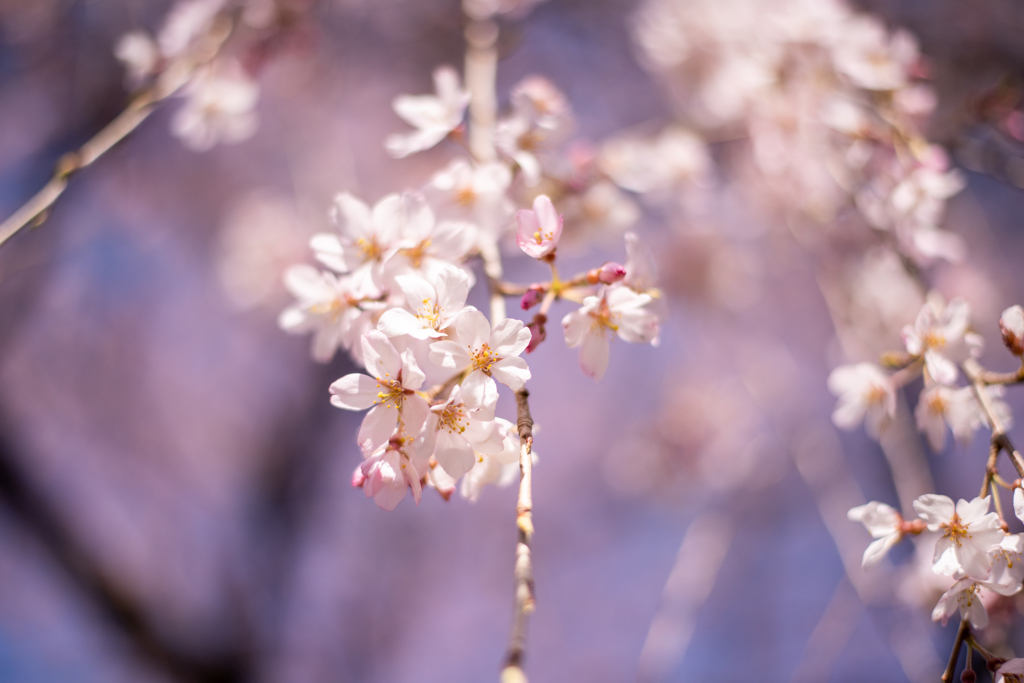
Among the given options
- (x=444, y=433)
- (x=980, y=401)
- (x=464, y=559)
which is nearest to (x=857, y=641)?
(x=464, y=559)

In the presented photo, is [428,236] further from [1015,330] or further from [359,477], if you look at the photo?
[1015,330]

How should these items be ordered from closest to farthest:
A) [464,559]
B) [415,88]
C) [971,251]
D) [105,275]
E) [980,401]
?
1. [980,401]
2. [971,251]
3. [415,88]
4. [105,275]
5. [464,559]

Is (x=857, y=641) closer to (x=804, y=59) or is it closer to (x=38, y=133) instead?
(x=804, y=59)

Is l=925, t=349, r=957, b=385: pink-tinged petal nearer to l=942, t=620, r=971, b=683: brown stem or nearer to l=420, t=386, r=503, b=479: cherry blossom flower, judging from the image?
l=942, t=620, r=971, b=683: brown stem

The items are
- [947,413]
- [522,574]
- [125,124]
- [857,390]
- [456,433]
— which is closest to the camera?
[522,574]

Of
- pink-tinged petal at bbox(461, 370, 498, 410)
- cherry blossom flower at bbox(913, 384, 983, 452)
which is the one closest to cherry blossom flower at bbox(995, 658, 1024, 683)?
cherry blossom flower at bbox(913, 384, 983, 452)

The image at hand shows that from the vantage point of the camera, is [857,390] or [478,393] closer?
[478,393]

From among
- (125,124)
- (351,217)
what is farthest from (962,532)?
(125,124)
